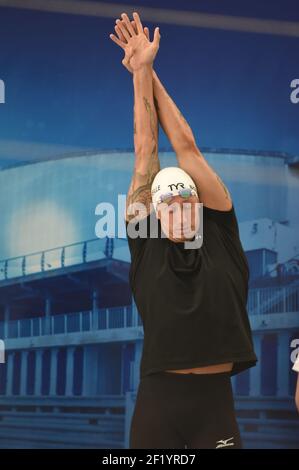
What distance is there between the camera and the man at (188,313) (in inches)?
91.6

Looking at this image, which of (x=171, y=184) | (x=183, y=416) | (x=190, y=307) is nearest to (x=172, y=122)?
(x=171, y=184)

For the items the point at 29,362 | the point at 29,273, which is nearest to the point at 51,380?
the point at 29,362

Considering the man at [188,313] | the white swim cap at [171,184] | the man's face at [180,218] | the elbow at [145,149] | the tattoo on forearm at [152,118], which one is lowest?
the man at [188,313]

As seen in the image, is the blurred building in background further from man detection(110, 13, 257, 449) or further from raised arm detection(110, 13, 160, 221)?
man detection(110, 13, 257, 449)

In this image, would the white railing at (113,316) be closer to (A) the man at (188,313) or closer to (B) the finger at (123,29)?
(A) the man at (188,313)

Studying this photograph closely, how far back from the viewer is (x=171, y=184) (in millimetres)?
2465

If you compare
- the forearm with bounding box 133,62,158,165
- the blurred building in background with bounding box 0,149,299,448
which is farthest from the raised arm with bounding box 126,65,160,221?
the blurred building in background with bounding box 0,149,299,448

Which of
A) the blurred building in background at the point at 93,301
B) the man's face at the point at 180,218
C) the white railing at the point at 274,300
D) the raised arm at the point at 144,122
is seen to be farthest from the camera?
the white railing at the point at 274,300

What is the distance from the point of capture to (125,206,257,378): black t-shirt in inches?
92.7

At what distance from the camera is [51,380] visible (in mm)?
3701

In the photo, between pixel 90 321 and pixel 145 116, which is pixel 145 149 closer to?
pixel 145 116

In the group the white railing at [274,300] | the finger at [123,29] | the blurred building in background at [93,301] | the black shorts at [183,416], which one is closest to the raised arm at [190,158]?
the finger at [123,29]

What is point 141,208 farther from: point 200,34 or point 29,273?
→ point 200,34

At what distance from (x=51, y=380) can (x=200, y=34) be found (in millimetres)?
1967
